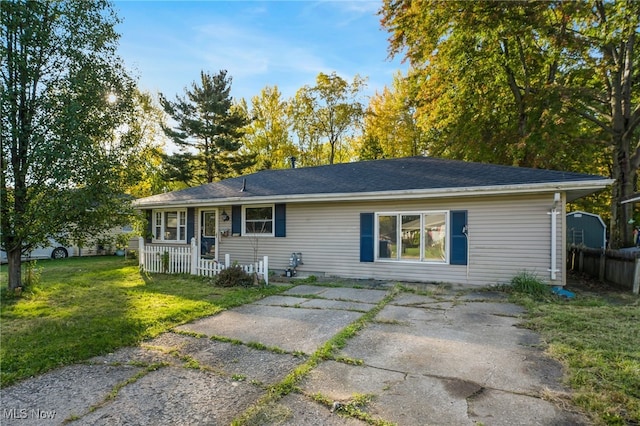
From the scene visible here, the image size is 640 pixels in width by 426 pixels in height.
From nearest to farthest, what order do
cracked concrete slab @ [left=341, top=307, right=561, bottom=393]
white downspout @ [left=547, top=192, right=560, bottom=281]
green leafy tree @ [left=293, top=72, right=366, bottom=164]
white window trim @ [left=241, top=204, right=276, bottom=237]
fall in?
cracked concrete slab @ [left=341, top=307, right=561, bottom=393], white downspout @ [left=547, top=192, right=560, bottom=281], white window trim @ [left=241, top=204, right=276, bottom=237], green leafy tree @ [left=293, top=72, right=366, bottom=164]

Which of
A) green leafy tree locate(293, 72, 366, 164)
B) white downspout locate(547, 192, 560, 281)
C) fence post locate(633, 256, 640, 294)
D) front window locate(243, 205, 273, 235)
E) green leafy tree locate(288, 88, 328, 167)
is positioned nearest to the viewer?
white downspout locate(547, 192, 560, 281)

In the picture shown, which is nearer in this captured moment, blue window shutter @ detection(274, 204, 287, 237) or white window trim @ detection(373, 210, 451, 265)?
white window trim @ detection(373, 210, 451, 265)

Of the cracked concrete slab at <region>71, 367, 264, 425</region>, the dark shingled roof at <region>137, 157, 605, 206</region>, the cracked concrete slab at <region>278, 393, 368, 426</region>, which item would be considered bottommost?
the cracked concrete slab at <region>71, 367, 264, 425</region>

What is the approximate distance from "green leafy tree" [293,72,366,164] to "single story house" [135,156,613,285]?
486 inches

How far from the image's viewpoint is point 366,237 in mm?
9086

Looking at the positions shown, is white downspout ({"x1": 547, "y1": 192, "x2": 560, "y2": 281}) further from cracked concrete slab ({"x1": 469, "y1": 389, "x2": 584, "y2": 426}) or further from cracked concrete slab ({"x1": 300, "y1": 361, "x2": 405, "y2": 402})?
cracked concrete slab ({"x1": 300, "y1": 361, "x2": 405, "y2": 402})

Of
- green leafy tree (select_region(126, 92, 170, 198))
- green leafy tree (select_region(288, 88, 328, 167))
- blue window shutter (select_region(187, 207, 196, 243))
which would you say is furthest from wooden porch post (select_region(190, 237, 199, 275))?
green leafy tree (select_region(288, 88, 328, 167))

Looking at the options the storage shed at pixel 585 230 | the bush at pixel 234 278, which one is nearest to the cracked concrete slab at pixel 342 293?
the bush at pixel 234 278

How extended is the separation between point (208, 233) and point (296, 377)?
940cm

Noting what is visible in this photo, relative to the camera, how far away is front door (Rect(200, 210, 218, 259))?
38.5ft

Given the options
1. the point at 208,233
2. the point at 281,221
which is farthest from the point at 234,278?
the point at 208,233

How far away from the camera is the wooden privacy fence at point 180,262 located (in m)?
9.38

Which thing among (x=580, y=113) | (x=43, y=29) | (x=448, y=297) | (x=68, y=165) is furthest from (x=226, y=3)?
(x=580, y=113)

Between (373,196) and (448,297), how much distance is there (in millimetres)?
3090
